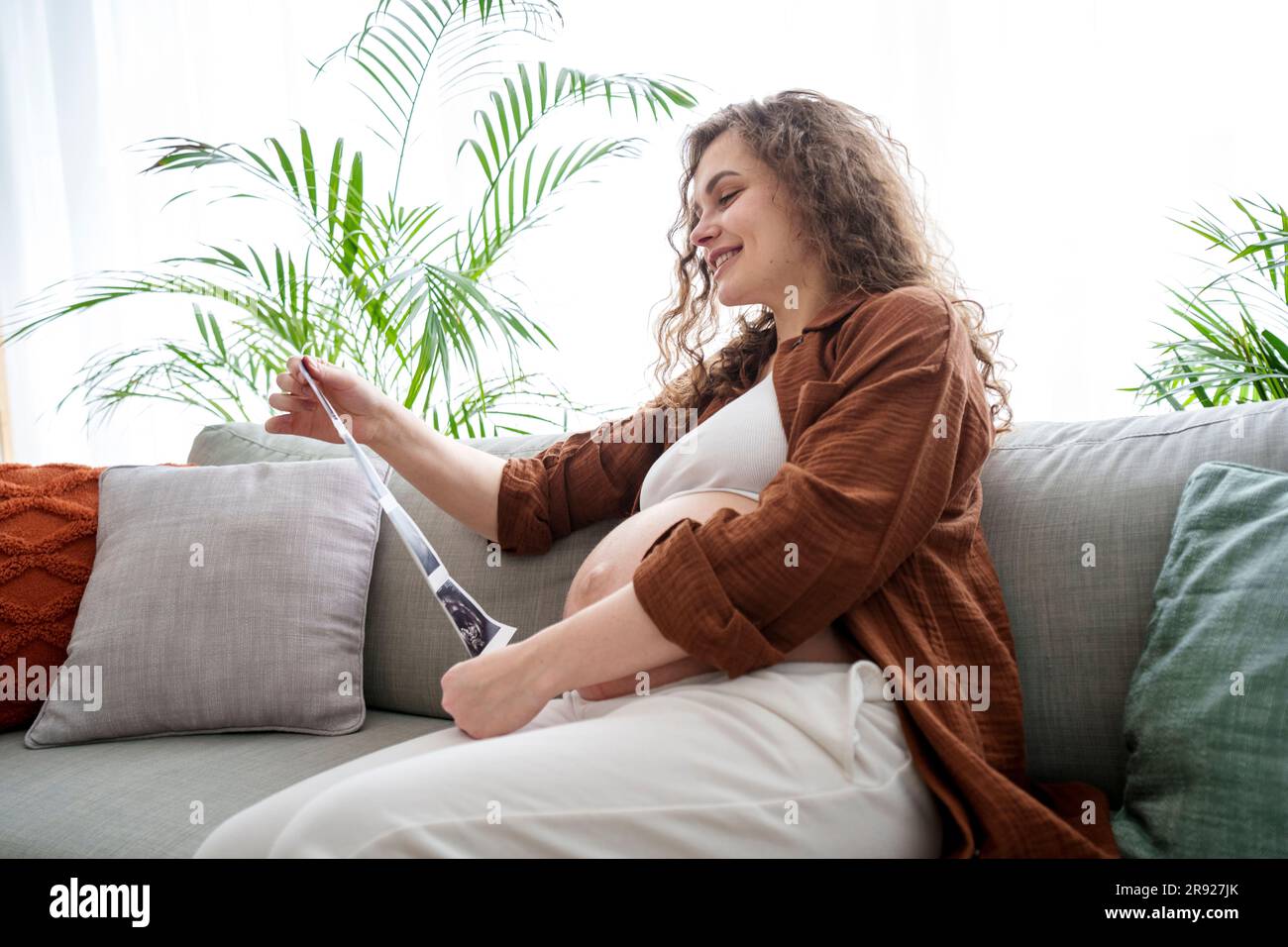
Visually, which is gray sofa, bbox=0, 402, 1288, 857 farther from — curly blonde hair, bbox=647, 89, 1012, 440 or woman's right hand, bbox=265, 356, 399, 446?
woman's right hand, bbox=265, 356, 399, 446

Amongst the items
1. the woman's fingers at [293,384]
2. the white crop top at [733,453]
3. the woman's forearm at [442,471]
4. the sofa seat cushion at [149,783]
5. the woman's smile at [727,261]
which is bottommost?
the sofa seat cushion at [149,783]

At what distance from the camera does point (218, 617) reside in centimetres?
135

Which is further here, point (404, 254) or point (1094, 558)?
point (404, 254)

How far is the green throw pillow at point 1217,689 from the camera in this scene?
0.81 m

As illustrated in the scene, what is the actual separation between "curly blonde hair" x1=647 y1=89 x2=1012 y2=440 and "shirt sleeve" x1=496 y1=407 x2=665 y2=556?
0.10 metres

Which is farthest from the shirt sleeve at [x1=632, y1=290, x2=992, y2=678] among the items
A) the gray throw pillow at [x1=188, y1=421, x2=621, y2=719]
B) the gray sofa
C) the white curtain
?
the white curtain

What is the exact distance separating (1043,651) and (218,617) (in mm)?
1117

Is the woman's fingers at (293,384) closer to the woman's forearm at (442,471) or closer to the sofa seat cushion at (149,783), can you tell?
the woman's forearm at (442,471)

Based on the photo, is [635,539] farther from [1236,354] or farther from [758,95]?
[758,95]

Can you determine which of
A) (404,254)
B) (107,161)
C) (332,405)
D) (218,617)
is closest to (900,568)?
(332,405)

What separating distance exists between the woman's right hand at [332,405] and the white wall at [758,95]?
55 cm

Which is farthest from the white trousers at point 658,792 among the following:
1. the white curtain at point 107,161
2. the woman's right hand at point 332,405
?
the white curtain at point 107,161

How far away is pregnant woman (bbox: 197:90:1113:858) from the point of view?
2.55 ft
